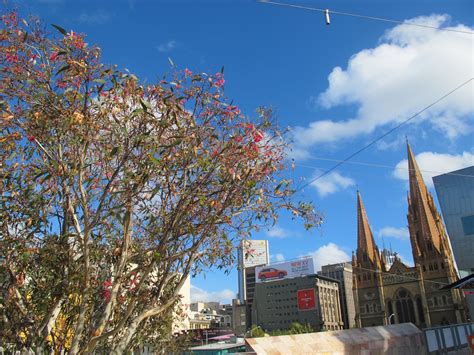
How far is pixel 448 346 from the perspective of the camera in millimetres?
11180

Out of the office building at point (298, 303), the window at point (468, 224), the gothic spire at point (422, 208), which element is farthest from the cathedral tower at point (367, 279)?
the office building at point (298, 303)

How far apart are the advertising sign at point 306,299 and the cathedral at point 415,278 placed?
35214 mm

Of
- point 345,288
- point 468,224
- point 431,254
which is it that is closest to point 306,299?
point 345,288

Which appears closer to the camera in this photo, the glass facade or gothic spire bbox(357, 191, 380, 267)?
gothic spire bbox(357, 191, 380, 267)

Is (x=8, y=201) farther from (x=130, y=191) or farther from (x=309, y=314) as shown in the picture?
(x=309, y=314)

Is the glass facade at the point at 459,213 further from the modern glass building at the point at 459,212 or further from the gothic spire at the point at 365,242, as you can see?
the gothic spire at the point at 365,242

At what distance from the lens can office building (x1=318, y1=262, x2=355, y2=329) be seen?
14488 centimetres

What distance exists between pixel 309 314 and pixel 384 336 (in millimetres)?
123558

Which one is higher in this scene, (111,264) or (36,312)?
(111,264)

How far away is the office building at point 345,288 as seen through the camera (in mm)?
144875

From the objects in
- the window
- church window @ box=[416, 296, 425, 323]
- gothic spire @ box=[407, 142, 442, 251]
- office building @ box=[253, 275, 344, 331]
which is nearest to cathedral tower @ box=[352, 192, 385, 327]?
church window @ box=[416, 296, 425, 323]

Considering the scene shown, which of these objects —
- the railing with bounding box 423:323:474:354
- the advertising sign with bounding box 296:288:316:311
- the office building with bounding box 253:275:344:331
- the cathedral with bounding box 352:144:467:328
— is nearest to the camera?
the railing with bounding box 423:323:474:354

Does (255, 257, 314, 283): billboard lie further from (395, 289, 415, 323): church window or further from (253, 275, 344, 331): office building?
(395, 289, 415, 323): church window

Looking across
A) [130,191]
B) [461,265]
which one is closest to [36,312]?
[130,191]
